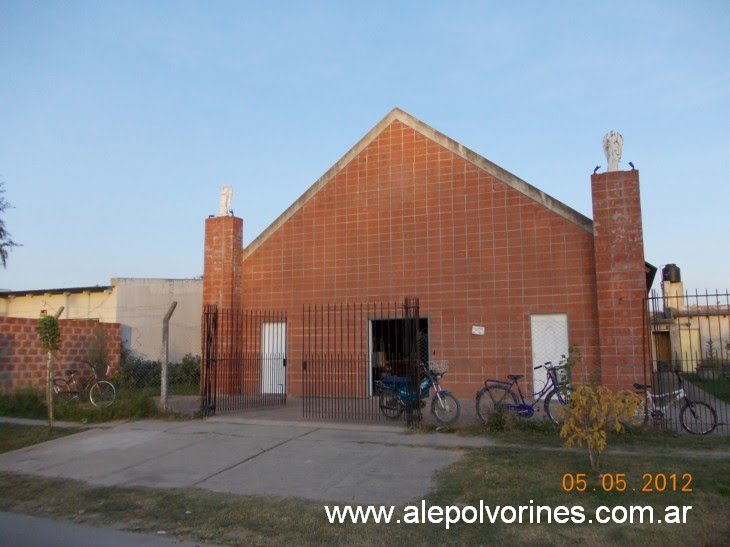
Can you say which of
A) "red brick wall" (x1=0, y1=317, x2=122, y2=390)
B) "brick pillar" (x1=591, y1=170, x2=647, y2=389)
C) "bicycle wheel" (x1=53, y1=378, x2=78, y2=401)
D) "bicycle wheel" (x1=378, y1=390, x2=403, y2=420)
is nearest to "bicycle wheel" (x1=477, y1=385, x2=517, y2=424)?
"bicycle wheel" (x1=378, y1=390, x2=403, y2=420)

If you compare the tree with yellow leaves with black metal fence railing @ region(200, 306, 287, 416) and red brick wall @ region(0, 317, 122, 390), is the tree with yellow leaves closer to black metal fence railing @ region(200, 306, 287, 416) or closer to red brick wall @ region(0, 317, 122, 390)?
black metal fence railing @ region(200, 306, 287, 416)

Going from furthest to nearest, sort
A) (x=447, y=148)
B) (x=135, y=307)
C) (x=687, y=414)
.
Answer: (x=135, y=307) → (x=447, y=148) → (x=687, y=414)

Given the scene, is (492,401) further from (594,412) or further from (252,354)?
(252,354)

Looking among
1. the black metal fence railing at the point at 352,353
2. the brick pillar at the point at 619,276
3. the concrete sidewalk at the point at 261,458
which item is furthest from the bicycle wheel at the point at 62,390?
the brick pillar at the point at 619,276

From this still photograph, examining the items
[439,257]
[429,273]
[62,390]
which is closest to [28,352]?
[62,390]

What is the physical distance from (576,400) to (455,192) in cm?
963

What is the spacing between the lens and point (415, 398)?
1159 centimetres

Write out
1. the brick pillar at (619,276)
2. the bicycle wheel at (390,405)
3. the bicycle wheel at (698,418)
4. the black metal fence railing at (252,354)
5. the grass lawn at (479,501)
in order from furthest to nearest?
the black metal fence railing at (252,354)
the brick pillar at (619,276)
the bicycle wheel at (390,405)
the bicycle wheel at (698,418)
the grass lawn at (479,501)

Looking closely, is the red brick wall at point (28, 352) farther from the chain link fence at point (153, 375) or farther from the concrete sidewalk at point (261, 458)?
the concrete sidewalk at point (261, 458)

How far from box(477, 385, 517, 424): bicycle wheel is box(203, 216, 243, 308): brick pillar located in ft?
28.1

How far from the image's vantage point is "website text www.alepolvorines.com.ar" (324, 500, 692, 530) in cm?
618

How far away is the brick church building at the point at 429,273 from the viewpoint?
13.6 metres

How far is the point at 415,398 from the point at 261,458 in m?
3.31

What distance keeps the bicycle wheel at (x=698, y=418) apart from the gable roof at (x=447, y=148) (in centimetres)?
531
